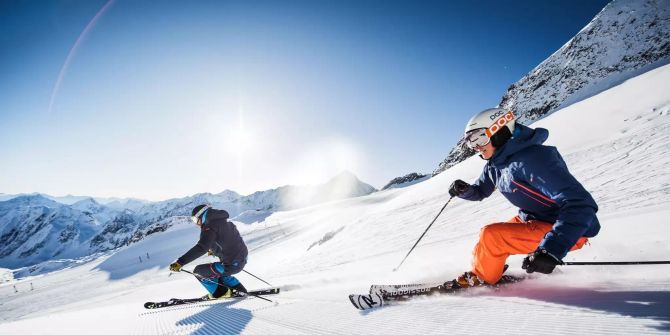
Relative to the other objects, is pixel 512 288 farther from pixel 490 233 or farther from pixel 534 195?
pixel 534 195

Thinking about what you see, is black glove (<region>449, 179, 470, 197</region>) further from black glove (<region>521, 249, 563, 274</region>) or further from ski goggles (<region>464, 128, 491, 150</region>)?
black glove (<region>521, 249, 563, 274</region>)

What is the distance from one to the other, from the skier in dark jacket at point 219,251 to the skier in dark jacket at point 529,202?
4417 mm

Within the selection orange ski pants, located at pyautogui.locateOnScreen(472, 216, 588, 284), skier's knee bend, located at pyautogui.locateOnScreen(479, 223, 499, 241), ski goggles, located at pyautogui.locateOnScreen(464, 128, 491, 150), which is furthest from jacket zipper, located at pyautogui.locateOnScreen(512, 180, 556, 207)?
ski goggles, located at pyautogui.locateOnScreen(464, 128, 491, 150)

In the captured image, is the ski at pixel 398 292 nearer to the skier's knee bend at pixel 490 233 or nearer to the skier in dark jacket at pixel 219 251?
the skier's knee bend at pixel 490 233

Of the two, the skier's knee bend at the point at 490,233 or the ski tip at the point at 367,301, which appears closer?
the skier's knee bend at the point at 490,233

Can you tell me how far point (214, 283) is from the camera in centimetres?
598

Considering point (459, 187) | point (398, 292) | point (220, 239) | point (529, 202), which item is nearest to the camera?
point (529, 202)

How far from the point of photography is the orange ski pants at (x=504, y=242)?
2.93 metres

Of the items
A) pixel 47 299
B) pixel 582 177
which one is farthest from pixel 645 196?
Result: pixel 47 299

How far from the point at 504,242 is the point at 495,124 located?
4.02 feet

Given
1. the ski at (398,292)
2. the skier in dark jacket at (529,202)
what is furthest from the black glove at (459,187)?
the ski at (398,292)

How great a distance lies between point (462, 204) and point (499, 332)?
9201mm

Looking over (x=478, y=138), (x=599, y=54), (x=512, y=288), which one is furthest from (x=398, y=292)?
(x=599, y=54)

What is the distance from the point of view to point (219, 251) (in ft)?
19.9
